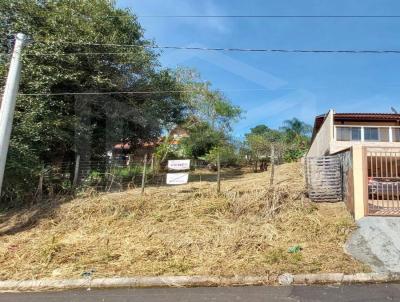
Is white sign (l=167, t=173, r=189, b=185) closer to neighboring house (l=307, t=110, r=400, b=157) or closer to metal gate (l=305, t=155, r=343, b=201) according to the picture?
metal gate (l=305, t=155, r=343, b=201)

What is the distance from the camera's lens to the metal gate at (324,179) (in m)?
11.0

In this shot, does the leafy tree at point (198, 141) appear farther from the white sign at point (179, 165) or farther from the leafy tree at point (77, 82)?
the white sign at point (179, 165)

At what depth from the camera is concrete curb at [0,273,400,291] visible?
649cm

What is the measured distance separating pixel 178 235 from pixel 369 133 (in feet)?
49.7

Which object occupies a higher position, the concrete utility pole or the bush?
the bush

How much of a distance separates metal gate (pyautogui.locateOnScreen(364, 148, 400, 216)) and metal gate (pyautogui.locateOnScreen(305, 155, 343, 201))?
86 centimetres

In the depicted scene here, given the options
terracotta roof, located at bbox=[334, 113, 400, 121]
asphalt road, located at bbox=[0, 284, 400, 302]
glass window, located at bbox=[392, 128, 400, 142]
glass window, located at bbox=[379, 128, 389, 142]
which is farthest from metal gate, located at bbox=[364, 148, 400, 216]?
terracotta roof, located at bbox=[334, 113, 400, 121]

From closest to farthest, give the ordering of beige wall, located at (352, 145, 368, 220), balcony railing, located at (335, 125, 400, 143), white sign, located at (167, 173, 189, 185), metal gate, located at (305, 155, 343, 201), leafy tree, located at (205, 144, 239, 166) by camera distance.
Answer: beige wall, located at (352, 145, 368, 220) → metal gate, located at (305, 155, 343, 201) → white sign, located at (167, 173, 189, 185) → balcony railing, located at (335, 125, 400, 143) → leafy tree, located at (205, 144, 239, 166)

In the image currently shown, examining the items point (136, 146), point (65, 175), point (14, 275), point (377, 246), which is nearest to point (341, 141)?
point (136, 146)

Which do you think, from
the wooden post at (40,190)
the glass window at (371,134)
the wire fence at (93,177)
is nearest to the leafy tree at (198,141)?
the glass window at (371,134)

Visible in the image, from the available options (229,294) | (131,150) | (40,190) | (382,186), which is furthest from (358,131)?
(229,294)

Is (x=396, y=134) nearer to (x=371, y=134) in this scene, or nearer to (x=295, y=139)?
(x=371, y=134)

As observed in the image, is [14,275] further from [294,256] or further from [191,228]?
[294,256]

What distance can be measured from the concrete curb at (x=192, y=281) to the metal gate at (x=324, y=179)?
14.6ft
